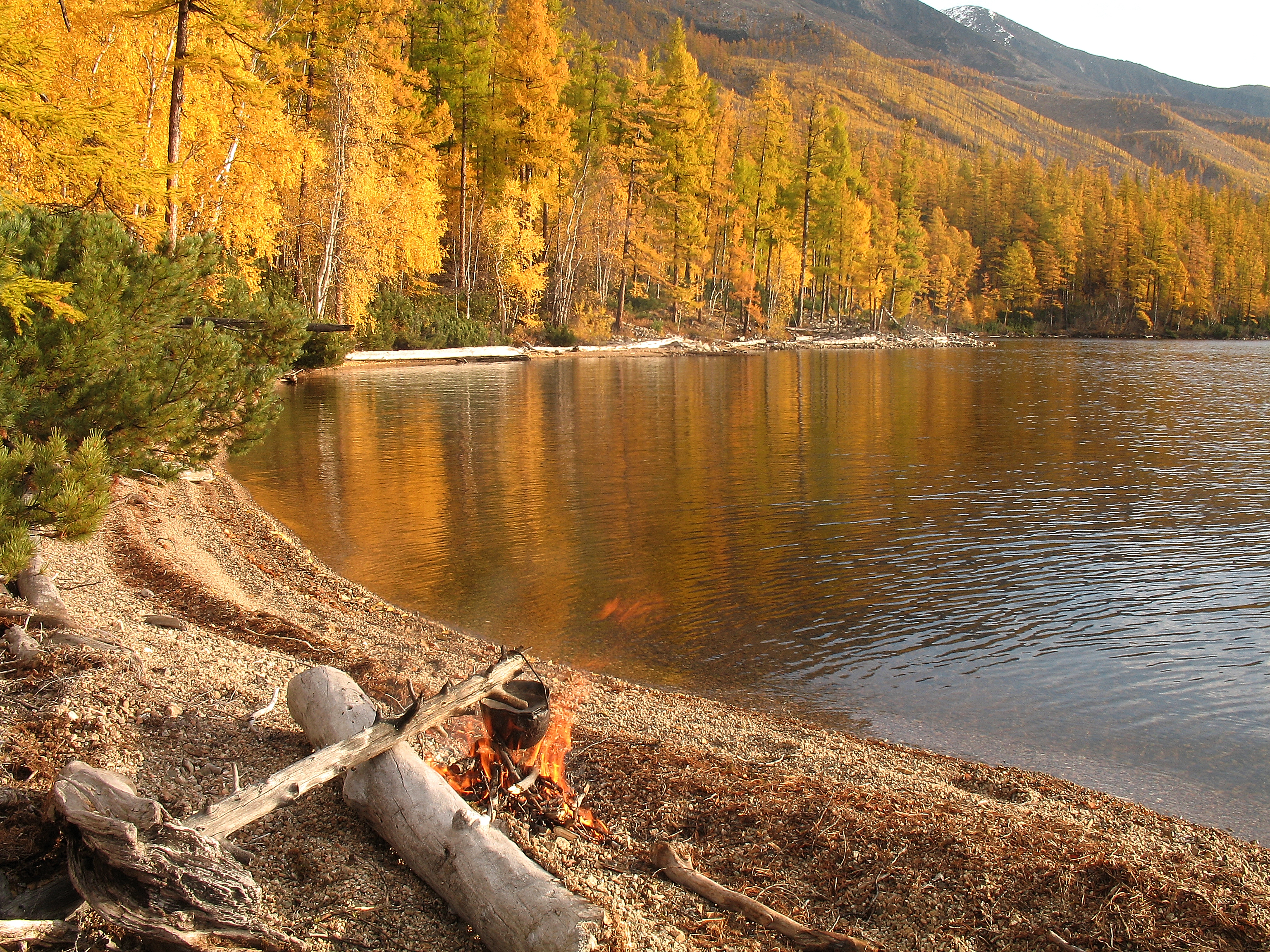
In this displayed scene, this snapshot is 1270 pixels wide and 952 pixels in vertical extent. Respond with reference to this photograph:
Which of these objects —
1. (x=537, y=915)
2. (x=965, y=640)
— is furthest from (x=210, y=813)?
(x=965, y=640)

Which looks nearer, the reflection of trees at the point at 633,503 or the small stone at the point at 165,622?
the small stone at the point at 165,622

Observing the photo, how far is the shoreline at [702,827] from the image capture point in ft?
13.5

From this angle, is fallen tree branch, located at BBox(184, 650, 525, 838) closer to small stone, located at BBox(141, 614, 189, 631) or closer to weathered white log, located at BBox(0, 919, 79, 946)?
weathered white log, located at BBox(0, 919, 79, 946)

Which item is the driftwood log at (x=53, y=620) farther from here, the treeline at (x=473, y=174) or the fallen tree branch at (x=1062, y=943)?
the fallen tree branch at (x=1062, y=943)

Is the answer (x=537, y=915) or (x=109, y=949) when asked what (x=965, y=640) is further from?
(x=109, y=949)

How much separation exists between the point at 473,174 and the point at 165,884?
5108 cm

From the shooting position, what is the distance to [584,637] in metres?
9.76

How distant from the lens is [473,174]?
1976 inches

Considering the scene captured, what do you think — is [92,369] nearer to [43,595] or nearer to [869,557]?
[43,595]

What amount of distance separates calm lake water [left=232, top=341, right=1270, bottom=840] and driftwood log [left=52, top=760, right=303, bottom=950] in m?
5.36

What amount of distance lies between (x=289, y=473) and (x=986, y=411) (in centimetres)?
2265

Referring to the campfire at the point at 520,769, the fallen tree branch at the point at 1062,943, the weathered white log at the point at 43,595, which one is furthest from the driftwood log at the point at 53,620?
the fallen tree branch at the point at 1062,943

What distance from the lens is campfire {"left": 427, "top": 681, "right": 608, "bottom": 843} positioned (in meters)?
4.82

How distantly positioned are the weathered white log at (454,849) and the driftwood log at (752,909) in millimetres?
804
